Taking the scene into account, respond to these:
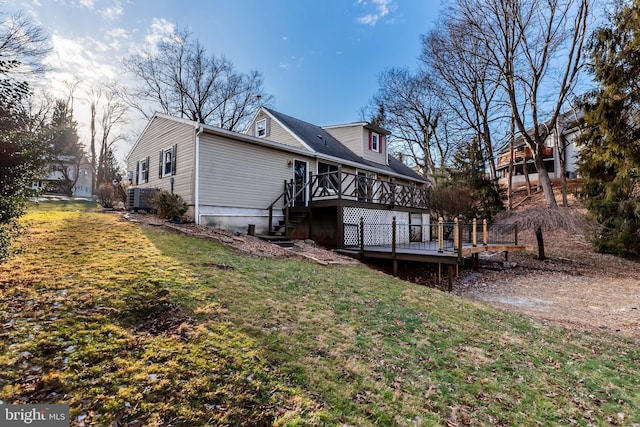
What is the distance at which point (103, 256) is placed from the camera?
5.85m

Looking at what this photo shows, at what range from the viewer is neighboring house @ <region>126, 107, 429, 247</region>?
1089 centimetres

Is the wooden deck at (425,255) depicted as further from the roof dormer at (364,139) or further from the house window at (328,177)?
the roof dormer at (364,139)

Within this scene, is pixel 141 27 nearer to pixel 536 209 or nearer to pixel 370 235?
pixel 370 235

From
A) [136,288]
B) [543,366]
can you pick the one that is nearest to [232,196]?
[136,288]

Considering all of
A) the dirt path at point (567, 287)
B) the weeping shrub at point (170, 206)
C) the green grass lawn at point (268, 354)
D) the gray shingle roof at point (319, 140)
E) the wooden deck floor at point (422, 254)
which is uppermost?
the gray shingle roof at point (319, 140)

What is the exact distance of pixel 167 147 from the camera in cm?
1270

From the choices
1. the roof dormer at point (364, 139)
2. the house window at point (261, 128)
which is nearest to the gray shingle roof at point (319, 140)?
the roof dormer at point (364, 139)

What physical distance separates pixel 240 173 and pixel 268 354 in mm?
9114

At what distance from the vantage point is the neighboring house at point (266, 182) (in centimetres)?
1089

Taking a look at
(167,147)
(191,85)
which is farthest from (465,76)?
A: (191,85)

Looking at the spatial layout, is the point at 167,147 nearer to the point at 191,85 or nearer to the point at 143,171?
the point at 143,171

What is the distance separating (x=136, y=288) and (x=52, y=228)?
5246 millimetres

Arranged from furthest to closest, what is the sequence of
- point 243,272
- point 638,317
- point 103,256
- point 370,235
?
point 370,235, point 638,317, point 243,272, point 103,256

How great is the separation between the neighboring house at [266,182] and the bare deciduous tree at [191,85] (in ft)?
38.6
